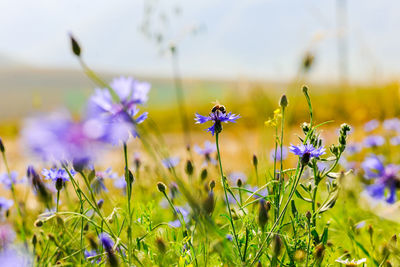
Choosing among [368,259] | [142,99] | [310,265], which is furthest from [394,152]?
[142,99]

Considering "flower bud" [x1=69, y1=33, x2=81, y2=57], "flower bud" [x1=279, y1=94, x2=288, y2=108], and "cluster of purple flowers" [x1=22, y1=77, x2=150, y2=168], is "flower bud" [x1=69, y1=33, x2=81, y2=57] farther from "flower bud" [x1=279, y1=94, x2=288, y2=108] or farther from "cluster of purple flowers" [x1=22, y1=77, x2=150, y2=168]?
"flower bud" [x1=279, y1=94, x2=288, y2=108]

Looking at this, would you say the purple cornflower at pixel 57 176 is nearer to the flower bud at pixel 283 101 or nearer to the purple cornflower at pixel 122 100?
the purple cornflower at pixel 122 100

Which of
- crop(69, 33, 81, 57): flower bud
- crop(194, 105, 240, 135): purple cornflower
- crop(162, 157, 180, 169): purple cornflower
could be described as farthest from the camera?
crop(194, 105, 240, 135): purple cornflower

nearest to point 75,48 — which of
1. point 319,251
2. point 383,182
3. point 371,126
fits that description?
point 319,251

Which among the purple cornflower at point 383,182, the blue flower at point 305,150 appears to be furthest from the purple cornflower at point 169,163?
the purple cornflower at point 383,182

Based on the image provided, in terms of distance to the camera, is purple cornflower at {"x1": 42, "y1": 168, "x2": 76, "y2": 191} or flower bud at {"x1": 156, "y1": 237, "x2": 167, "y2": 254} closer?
flower bud at {"x1": 156, "y1": 237, "x2": 167, "y2": 254}

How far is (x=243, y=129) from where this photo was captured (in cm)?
556

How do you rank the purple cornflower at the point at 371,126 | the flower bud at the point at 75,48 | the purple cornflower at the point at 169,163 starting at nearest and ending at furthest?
the purple cornflower at the point at 169,163 < the flower bud at the point at 75,48 < the purple cornflower at the point at 371,126

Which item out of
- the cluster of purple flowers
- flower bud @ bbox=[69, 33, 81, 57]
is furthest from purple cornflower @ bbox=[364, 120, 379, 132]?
the cluster of purple flowers

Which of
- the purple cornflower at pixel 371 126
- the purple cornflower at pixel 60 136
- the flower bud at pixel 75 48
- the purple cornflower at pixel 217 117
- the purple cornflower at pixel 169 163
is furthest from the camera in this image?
the purple cornflower at pixel 371 126

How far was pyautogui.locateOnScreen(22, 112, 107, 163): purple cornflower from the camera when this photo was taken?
0.45m

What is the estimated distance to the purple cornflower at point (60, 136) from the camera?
1.49ft

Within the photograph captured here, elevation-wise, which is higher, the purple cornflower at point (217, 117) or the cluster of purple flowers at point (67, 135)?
the cluster of purple flowers at point (67, 135)

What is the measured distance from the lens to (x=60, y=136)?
0.46 metres
